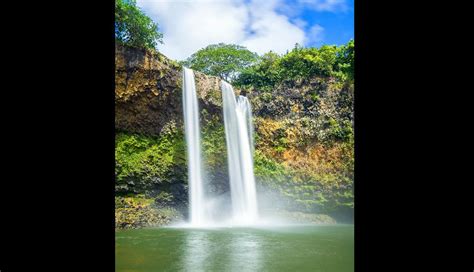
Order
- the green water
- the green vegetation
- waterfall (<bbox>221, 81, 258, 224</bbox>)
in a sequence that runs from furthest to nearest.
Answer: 1. waterfall (<bbox>221, 81, 258, 224</bbox>)
2. the green vegetation
3. the green water

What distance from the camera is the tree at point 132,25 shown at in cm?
1419

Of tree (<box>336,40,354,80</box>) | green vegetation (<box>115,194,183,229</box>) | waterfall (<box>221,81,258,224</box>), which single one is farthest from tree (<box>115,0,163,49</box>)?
tree (<box>336,40,354,80</box>)

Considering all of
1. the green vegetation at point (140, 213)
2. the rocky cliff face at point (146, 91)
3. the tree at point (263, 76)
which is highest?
the tree at point (263, 76)

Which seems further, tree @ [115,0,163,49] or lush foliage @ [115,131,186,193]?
tree @ [115,0,163,49]

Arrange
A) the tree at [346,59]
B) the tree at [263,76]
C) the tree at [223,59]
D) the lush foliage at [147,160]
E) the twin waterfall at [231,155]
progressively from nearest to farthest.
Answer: the lush foliage at [147,160], the twin waterfall at [231,155], the tree at [346,59], the tree at [263,76], the tree at [223,59]

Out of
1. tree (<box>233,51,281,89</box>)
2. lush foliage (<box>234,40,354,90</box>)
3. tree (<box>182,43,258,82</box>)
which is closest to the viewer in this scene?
lush foliage (<box>234,40,354,90</box>)

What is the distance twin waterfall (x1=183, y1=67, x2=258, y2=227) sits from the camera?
13.2 metres

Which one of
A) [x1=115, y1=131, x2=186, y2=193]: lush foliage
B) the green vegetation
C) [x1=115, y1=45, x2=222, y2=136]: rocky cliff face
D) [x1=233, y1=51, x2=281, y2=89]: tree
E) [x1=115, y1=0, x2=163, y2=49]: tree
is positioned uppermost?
[x1=115, y1=0, x2=163, y2=49]: tree

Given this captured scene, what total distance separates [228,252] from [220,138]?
7.65 metres

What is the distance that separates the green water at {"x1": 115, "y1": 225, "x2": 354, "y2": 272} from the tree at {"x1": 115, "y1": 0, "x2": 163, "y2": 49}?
7846 mm

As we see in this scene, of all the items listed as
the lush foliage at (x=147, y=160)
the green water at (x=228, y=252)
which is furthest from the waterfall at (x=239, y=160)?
the green water at (x=228, y=252)

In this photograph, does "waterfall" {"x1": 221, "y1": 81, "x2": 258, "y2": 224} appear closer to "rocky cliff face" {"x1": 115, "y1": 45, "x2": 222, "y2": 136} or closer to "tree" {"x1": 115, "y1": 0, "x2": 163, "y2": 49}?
"rocky cliff face" {"x1": 115, "y1": 45, "x2": 222, "y2": 136}

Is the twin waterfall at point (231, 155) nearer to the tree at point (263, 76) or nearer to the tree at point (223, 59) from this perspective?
the tree at point (263, 76)

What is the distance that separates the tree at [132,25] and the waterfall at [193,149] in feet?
8.10
